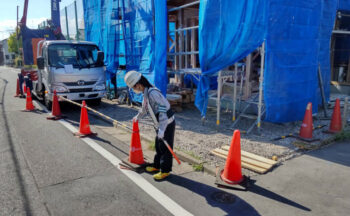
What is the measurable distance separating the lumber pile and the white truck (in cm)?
585

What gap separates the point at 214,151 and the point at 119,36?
7.23 metres

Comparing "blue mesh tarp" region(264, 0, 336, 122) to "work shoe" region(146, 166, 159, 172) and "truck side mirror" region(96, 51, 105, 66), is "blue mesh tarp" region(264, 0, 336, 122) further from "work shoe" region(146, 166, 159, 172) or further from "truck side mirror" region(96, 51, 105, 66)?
"truck side mirror" region(96, 51, 105, 66)

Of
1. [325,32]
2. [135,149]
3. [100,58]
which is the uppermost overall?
[325,32]

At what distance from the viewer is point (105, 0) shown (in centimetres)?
1066

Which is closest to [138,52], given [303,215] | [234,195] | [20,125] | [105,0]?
[105,0]

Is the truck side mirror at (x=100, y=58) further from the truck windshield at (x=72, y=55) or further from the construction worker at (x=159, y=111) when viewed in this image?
the construction worker at (x=159, y=111)


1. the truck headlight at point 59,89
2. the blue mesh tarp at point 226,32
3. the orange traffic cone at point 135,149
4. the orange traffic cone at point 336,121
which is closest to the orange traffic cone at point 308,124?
the orange traffic cone at point 336,121

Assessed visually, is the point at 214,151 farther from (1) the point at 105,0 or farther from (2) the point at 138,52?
(1) the point at 105,0

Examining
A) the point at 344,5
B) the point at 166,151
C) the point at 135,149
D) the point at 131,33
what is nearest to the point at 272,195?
the point at 166,151

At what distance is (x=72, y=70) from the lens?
351 inches

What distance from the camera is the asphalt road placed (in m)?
3.26

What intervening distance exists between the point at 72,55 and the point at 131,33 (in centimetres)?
224

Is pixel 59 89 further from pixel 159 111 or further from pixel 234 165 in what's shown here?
pixel 234 165

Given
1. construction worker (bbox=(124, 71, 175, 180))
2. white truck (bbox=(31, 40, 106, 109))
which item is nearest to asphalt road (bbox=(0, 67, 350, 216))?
construction worker (bbox=(124, 71, 175, 180))
